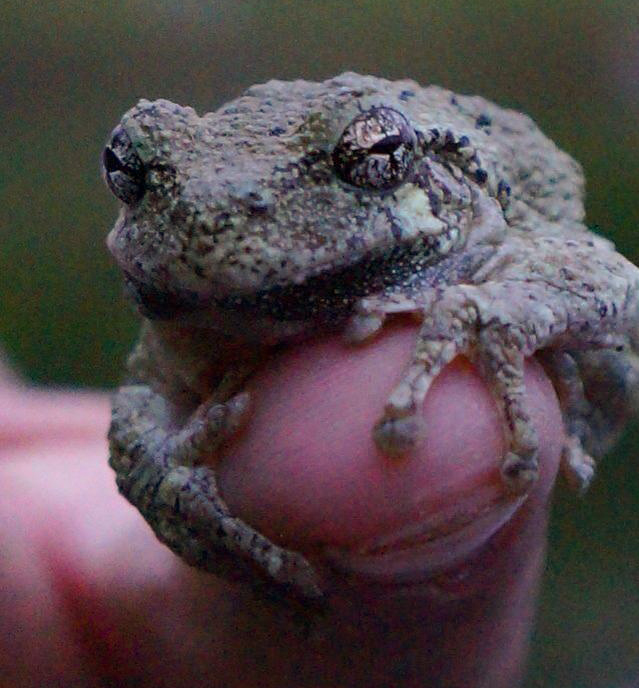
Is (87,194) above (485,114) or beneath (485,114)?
beneath

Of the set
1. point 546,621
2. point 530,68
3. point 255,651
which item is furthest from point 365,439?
point 530,68

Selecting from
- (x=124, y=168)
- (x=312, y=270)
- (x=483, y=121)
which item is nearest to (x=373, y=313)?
(x=312, y=270)

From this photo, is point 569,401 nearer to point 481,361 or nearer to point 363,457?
point 481,361

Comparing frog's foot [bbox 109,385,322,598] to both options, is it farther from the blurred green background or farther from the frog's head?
the blurred green background

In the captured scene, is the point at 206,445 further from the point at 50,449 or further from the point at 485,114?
the point at 50,449

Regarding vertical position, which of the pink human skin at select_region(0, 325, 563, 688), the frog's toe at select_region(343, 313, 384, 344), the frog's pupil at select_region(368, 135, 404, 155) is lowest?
the pink human skin at select_region(0, 325, 563, 688)

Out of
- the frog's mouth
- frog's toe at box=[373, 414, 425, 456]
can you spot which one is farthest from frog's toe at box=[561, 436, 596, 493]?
the frog's mouth

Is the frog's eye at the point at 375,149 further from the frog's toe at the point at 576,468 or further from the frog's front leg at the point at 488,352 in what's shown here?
the frog's toe at the point at 576,468
